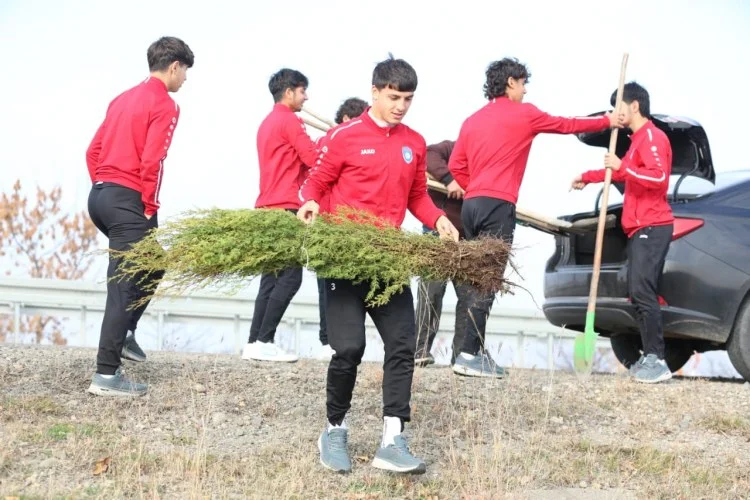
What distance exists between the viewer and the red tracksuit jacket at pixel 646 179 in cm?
847

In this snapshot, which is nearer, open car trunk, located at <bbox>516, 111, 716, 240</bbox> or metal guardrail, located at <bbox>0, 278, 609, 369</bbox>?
open car trunk, located at <bbox>516, 111, 716, 240</bbox>

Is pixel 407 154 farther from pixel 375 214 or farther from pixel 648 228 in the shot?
pixel 648 228

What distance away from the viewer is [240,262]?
5555 mm

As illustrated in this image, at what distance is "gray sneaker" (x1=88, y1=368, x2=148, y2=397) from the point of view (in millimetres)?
6945

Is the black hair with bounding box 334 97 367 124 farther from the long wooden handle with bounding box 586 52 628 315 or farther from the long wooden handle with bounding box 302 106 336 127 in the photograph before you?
the long wooden handle with bounding box 586 52 628 315

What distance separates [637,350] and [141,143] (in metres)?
5.52

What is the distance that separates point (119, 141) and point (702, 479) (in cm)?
421

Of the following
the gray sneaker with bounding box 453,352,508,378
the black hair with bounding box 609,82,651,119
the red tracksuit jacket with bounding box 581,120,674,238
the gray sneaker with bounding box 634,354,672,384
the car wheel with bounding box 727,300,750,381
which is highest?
the black hair with bounding box 609,82,651,119

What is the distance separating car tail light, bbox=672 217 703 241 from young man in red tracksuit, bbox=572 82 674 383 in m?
0.13

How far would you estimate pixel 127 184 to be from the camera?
6941mm

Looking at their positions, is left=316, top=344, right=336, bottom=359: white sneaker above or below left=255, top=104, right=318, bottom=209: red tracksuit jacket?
below

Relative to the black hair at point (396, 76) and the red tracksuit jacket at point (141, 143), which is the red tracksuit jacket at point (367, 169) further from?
the red tracksuit jacket at point (141, 143)

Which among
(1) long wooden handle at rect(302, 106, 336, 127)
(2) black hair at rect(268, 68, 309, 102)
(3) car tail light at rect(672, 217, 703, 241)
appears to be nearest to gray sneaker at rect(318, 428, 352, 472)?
(2) black hair at rect(268, 68, 309, 102)

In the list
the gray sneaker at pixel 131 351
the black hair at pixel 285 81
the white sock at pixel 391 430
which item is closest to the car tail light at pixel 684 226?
the black hair at pixel 285 81
